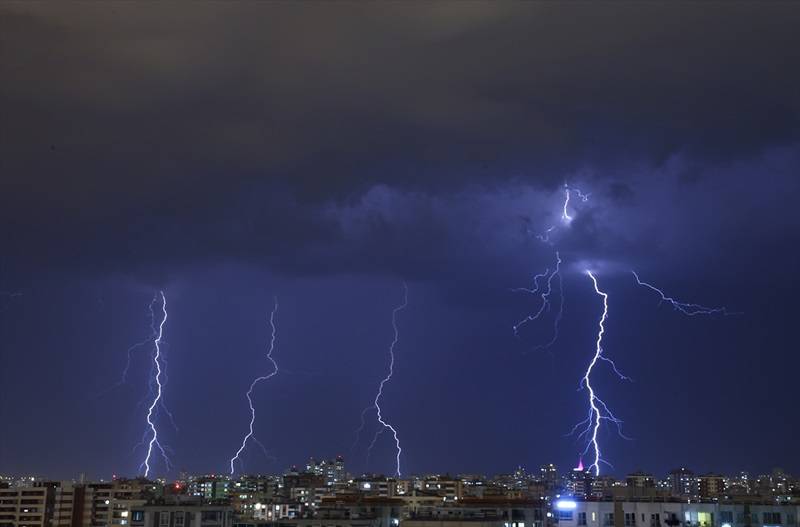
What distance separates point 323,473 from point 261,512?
55014 mm

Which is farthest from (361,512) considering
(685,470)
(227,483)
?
(685,470)

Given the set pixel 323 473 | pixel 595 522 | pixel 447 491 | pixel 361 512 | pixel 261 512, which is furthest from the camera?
pixel 323 473

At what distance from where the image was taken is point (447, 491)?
188ft

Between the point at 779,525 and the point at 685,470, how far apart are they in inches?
2440

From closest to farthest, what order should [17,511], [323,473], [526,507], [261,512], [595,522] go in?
1. [595,522]
2. [526,507]
3. [261,512]
4. [17,511]
5. [323,473]

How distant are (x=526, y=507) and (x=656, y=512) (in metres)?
5.42

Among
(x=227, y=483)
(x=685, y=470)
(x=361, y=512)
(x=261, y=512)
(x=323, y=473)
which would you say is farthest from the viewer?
(x=323, y=473)

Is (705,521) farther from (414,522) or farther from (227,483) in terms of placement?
(227,483)

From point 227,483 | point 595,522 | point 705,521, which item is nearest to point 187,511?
point 595,522

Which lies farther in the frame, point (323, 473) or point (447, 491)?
point (323, 473)

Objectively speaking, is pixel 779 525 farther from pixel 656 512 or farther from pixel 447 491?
pixel 447 491

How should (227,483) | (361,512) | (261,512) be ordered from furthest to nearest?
1. (227,483)
2. (261,512)
3. (361,512)

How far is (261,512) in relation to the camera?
41.7 metres

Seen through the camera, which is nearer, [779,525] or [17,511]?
[779,525]
